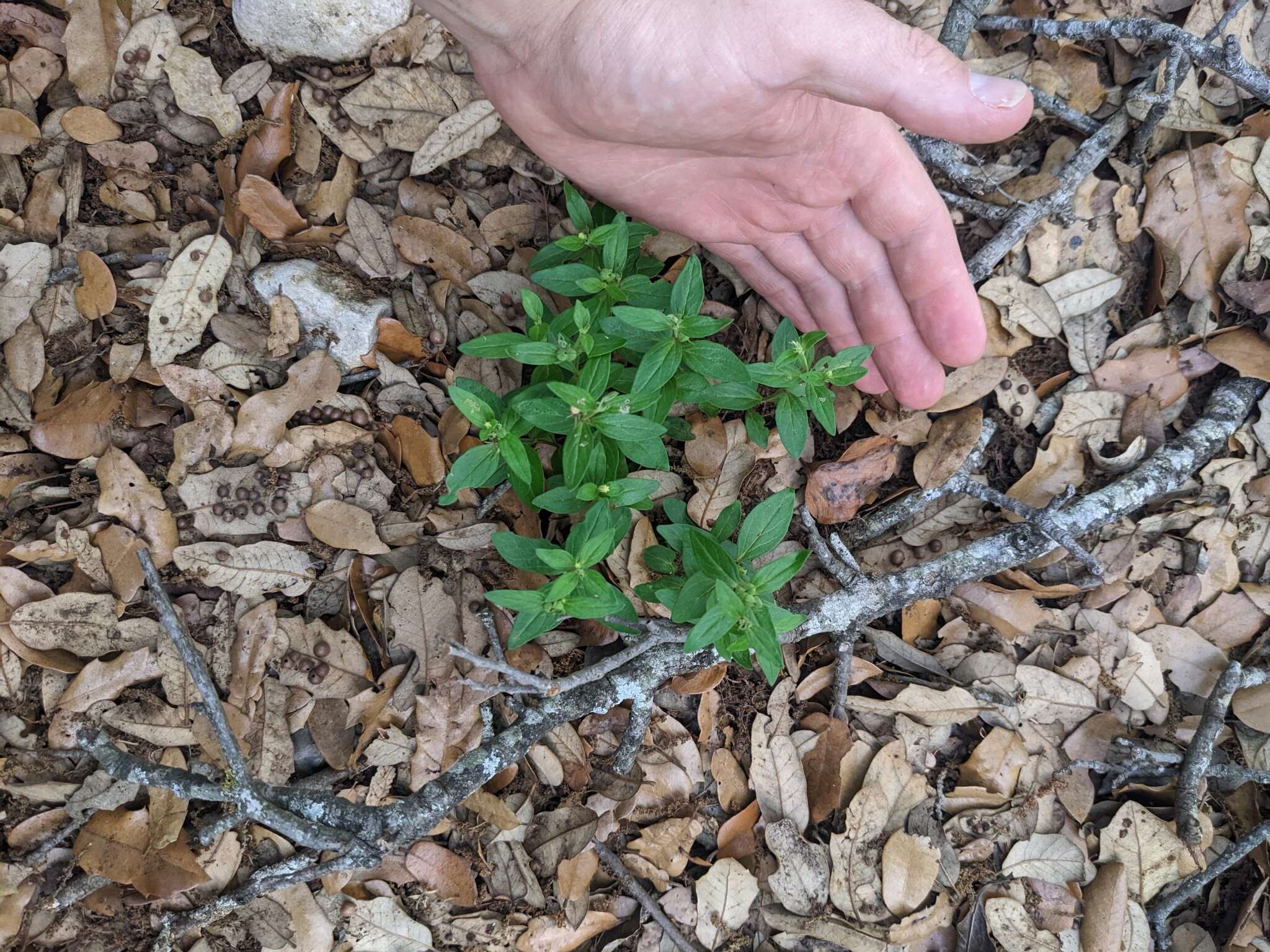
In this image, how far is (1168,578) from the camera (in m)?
3.69

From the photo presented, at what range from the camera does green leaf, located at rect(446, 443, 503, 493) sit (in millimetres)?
2711

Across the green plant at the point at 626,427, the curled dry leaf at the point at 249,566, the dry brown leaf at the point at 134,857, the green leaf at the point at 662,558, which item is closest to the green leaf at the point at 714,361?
the green plant at the point at 626,427

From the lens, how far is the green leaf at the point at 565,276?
9.91ft

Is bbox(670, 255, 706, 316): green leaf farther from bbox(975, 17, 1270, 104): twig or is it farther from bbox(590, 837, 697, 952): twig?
bbox(590, 837, 697, 952): twig

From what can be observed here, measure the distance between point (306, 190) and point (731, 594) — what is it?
2531 mm

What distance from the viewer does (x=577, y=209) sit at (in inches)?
123

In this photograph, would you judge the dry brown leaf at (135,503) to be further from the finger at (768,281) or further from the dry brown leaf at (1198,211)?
the dry brown leaf at (1198,211)

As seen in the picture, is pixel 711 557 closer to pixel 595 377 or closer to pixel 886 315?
pixel 595 377

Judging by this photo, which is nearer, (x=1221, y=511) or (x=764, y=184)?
(x=764, y=184)

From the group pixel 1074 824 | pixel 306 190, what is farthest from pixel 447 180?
pixel 1074 824

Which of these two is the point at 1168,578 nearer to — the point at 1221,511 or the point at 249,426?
the point at 1221,511

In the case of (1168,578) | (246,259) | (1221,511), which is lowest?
(1168,578)

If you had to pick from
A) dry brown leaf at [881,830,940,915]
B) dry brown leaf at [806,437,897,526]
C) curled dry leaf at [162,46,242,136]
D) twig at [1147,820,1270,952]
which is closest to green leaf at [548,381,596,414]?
dry brown leaf at [806,437,897,526]

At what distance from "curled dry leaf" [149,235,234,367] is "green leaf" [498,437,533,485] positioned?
1457 millimetres
